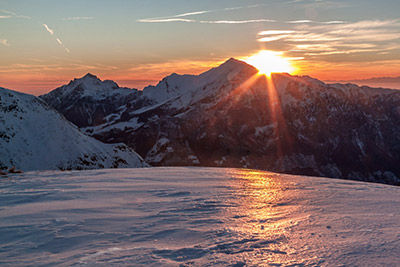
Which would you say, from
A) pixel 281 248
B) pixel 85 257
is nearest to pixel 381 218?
pixel 281 248

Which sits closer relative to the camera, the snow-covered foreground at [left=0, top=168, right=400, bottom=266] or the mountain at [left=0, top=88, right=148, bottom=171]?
the snow-covered foreground at [left=0, top=168, right=400, bottom=266]

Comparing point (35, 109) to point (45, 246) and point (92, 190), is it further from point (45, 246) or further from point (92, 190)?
point (45, 246)

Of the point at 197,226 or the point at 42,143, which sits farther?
the point at 42,143

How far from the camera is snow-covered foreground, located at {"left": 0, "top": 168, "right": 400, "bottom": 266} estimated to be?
169 inches

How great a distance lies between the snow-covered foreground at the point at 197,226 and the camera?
4.30 metres

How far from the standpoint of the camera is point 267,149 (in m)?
181

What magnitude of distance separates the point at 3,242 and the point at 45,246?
30.7 inches

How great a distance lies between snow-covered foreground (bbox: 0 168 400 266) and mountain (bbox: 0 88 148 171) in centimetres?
2923

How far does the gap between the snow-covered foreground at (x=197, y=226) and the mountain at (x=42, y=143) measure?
29.2 m

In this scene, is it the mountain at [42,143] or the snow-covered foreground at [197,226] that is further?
the mountain at [42,143]

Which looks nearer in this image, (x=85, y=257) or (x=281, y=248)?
(x=85, y=257)

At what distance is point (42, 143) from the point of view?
127ft

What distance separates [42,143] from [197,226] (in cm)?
3805

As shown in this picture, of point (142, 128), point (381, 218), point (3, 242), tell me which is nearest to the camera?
point (3, 242)
